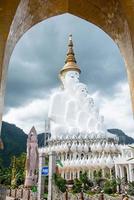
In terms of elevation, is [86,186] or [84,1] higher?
[84,1]

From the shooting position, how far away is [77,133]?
3862cm

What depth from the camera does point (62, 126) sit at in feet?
133

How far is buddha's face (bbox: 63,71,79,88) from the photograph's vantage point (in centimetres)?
4588

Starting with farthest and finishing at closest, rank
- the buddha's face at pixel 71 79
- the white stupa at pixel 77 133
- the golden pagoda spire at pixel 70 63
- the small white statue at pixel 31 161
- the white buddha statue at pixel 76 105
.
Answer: the golden pagoda spire at pixel 70 63 < the buddha's face at pixel 71 79 < the white buddha statue at pixel 76 105 < the white stupa at pixel 77 133 < the small white statue at pixel 31 161

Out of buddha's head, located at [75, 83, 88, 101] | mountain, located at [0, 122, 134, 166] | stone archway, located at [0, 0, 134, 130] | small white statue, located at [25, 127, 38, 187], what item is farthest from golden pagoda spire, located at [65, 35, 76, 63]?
stone archway, located at [0, 0, 134, 130]

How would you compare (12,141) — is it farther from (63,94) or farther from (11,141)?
(63,94)

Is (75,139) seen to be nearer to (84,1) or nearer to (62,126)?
(62,126)

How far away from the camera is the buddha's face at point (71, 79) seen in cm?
4588

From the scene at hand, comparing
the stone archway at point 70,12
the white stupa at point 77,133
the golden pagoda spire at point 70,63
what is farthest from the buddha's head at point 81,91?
the stone archway at point 70,12

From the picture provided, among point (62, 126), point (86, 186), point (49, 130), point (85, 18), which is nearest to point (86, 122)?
point (62, 126)

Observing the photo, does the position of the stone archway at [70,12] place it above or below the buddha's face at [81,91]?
below

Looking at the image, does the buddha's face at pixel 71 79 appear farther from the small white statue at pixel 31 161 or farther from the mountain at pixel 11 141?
the mountain at pixel 11 141

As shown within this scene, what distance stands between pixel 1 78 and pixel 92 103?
41.0 m

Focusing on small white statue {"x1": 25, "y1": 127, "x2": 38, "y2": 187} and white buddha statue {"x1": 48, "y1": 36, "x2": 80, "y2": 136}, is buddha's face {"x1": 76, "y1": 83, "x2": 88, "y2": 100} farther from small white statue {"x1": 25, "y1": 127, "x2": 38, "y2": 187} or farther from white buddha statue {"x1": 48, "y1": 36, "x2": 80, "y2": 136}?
small white statue {"x1": 25, "y1": 127, "x2": 38, "y2": 187}
